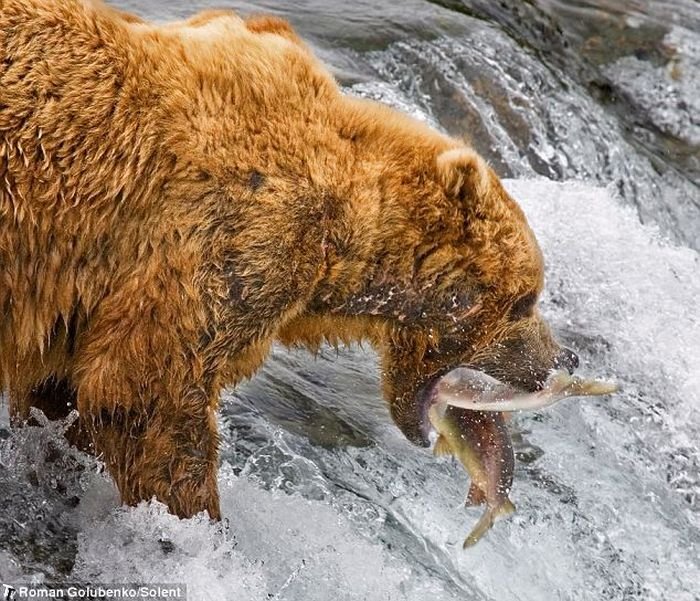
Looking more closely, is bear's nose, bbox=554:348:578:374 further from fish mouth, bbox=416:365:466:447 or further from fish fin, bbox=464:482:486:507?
fish fin, bbox=464:482:486:507

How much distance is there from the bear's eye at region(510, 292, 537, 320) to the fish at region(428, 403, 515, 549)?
504 mm

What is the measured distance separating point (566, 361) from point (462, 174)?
105 centimetres

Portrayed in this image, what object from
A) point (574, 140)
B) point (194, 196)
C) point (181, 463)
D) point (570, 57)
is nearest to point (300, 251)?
point (194, 196)

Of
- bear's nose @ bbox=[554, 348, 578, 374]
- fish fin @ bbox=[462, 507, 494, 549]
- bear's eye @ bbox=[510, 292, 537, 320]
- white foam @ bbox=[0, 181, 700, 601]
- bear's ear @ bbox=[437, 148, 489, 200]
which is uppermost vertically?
bear's ear @ bbox=[437, 148, 489, 200]

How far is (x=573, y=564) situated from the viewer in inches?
231

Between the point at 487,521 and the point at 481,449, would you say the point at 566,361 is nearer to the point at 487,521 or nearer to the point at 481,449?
the point at 481,449

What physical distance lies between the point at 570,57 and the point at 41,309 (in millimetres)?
7777

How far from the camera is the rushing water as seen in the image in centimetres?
499

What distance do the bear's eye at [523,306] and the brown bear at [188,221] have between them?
0.45ft

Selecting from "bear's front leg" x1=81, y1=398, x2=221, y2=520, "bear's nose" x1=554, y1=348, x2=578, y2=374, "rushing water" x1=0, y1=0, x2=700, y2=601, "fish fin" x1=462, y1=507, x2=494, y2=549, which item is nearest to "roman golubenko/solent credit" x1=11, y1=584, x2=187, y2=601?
"rushing water" x1=0, y1=0, x2=700, y2=601

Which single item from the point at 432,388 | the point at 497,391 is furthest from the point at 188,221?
the point at 497,391

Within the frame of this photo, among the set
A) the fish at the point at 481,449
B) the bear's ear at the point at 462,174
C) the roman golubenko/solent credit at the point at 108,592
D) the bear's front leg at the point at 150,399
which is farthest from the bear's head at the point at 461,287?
the roman golubenko/solent credit at the point at 108,592

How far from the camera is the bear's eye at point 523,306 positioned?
16.1 ft

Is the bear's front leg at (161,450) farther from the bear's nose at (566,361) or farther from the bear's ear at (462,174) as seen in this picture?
the bear's nose at (566,361)
